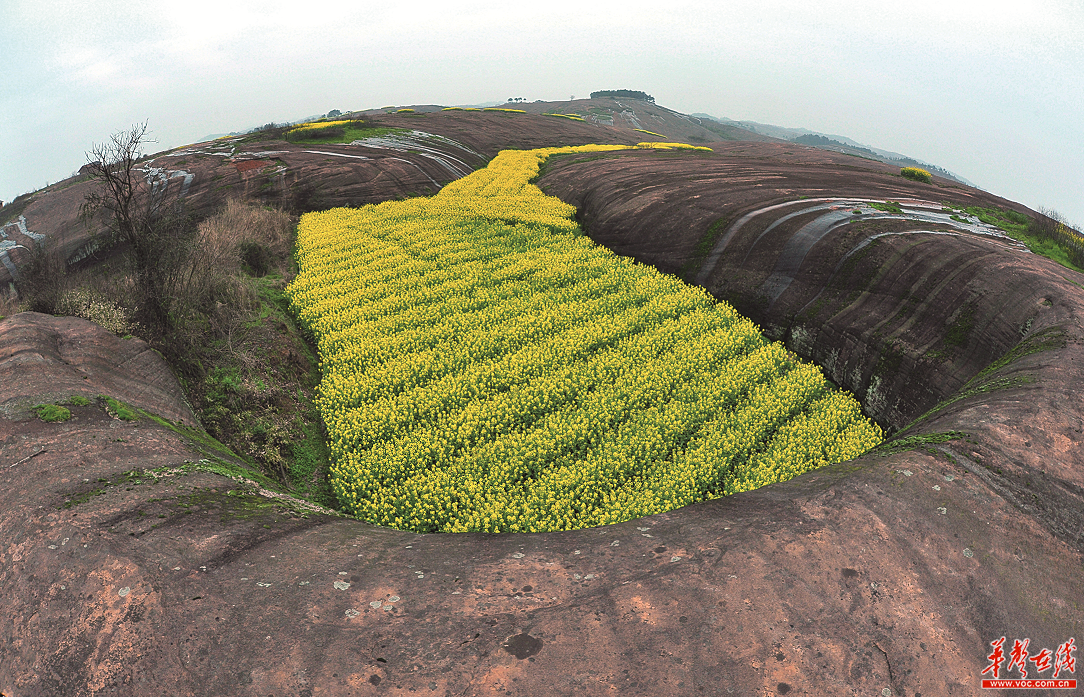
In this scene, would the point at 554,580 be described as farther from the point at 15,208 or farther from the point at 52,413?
the point at 15,208

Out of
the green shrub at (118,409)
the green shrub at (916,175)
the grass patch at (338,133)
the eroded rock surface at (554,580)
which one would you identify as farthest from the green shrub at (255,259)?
the green shrub at (916,175)

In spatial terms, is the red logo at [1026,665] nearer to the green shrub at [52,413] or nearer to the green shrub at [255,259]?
the green shrub at [52,413]

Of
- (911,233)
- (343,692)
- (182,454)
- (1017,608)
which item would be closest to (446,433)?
(182,454)

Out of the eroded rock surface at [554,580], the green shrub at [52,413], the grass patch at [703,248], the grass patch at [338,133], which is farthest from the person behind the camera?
the grass patch at [338,133]

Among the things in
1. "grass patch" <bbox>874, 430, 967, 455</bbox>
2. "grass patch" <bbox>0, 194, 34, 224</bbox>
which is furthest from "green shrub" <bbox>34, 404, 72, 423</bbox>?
"grass patch" <bbox>0, 194, 34, 224</bbox>

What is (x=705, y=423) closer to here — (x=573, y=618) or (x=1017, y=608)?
(x=1017, y=608)

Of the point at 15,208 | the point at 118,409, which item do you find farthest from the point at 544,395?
the point at 15,208
